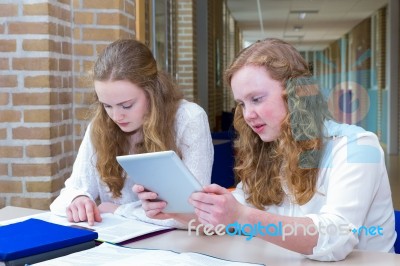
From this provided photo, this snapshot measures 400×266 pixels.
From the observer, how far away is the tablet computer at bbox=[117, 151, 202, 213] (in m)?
1.38

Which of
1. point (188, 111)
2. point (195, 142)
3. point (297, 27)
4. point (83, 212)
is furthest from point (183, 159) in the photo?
point (297, 27)

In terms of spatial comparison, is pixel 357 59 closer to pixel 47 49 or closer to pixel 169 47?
pixel 169 47

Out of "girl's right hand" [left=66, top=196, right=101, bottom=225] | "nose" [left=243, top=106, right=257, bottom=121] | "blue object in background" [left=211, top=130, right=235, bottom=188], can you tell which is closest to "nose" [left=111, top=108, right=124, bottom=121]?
"girl's right hand" [left=66, top=196, right=101, bottom=225]

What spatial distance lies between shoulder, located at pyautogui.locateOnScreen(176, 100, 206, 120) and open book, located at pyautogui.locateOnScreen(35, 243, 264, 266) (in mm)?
836

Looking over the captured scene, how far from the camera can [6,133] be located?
2.71 metres

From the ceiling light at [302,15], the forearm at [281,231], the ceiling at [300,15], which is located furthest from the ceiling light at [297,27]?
the forearm at [281,231]

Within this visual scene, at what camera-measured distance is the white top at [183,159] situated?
6.86 feet

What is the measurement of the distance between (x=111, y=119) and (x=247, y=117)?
28.6 inches

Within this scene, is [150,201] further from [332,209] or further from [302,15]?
[302,15]

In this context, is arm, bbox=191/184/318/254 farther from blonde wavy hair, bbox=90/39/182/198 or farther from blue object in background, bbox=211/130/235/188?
blue object in background, bbox=211/130/235/188

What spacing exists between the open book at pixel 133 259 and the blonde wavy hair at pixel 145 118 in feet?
2.35

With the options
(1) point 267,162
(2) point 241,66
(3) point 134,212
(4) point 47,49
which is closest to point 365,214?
(1) point 267,162

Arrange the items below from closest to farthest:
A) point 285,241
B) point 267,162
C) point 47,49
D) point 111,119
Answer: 1. point 285,241
2. point 267,162
3. point 111,119
4. point 47,49

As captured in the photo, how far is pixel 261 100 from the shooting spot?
62.9 inches
